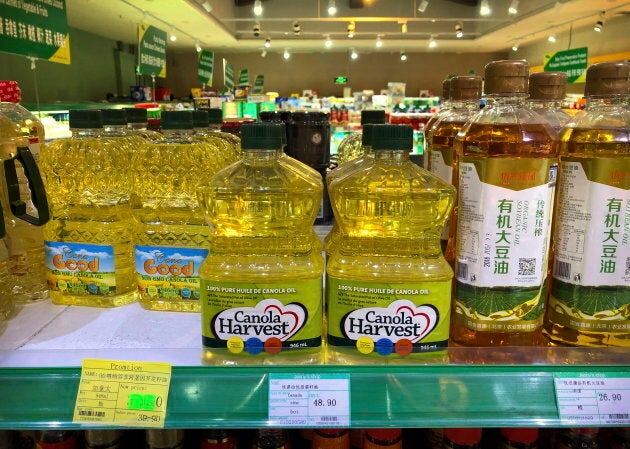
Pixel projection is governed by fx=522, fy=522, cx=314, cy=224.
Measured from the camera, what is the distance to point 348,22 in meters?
11.0

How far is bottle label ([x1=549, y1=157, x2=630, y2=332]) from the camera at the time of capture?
2.62 feet

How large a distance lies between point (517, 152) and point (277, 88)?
14016 mm

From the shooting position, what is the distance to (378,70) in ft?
46.8

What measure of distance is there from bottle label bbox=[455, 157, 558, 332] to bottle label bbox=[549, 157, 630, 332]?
0.04 metres

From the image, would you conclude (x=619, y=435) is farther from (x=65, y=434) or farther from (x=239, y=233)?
(x=65, y=434)

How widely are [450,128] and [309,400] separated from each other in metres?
0.67

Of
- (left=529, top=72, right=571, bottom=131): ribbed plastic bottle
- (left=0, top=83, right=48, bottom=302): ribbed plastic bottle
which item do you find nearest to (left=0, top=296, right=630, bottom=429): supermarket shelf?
(left=0, top=83, right=48, bottom=302): ribbed plastic bottle

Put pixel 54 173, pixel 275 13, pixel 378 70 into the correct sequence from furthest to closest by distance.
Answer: pixel 378 70 < pixel 275 13 < pixel 54 173

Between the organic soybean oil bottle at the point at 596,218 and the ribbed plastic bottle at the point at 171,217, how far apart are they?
0.68 metres

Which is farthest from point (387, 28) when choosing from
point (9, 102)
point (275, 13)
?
point (9, 102)

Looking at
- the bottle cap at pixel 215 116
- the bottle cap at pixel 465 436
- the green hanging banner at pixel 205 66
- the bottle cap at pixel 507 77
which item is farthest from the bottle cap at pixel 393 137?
the green hanging banner at pixel 205 66

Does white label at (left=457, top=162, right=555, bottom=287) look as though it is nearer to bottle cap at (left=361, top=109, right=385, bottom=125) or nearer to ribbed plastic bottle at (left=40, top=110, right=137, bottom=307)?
bottle cap at (left=361, top=109, right=385, bottom=125)

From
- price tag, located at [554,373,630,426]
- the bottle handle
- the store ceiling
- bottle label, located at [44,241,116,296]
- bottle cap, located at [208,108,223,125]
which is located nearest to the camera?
price tag, located at [554,373,630,426]

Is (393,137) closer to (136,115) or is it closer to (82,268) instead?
(82,268)
